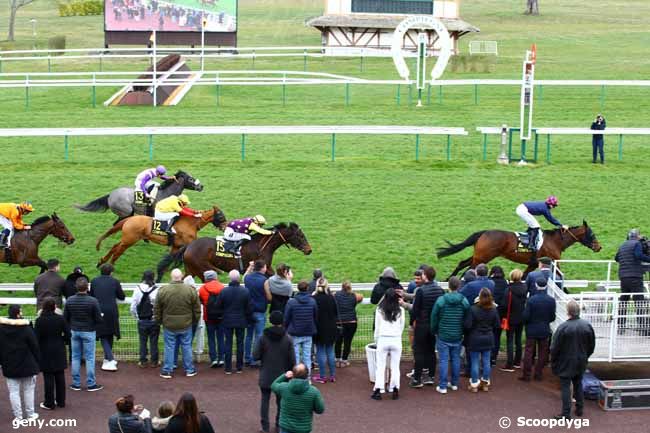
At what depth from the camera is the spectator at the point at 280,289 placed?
11594mm

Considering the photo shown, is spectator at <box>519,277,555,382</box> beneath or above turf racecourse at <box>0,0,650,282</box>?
beneath

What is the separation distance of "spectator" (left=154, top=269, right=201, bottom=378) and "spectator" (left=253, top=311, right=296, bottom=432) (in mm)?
1316

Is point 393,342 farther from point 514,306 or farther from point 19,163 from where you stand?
point 19,163

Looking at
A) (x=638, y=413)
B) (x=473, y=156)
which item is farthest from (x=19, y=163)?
(x=638, y=413)

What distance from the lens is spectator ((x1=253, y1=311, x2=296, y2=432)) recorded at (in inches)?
399

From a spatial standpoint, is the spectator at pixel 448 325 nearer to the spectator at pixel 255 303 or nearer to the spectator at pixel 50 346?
the spectator at pixel 255 303

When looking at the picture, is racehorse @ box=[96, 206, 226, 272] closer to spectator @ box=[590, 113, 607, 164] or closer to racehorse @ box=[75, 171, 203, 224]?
racehorse @ box=[75, 171, 203, 224]

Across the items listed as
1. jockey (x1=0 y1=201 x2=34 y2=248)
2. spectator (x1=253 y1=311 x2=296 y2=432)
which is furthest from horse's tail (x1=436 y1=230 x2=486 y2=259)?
jockey (x1=0 y1=201 x2=34 y2=248)

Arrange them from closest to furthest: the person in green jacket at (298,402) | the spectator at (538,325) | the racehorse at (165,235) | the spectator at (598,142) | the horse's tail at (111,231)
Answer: the person in green jacket at (298,402)
the spectator at (538,325)
the racehorse at (165,235)
the horse's tail at (111,231)
the spectator at (598,142)

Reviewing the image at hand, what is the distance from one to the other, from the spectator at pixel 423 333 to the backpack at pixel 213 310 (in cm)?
198

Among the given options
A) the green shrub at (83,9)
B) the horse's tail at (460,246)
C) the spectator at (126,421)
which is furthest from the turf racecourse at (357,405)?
the green shrub at (83,9)

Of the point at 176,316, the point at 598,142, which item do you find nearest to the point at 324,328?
the point at 176,316

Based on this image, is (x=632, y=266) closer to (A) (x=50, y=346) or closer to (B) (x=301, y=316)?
(B) (x=301, y=316)

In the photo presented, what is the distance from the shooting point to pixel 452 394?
36.3 ft
